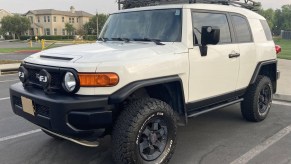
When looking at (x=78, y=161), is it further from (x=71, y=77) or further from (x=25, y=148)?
(x=71, y=77)

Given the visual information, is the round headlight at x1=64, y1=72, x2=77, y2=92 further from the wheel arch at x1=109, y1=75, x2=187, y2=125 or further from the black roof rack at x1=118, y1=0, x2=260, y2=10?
the black roof rack at x1=118, y1=0, x2=260, y2=10

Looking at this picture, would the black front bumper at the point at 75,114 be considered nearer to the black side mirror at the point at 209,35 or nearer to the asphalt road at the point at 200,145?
the asphalt road at the point at 200,145

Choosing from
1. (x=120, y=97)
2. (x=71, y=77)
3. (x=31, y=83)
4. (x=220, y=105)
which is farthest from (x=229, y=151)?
(x=31, y=83)

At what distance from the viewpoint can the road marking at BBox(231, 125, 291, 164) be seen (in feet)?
12.6

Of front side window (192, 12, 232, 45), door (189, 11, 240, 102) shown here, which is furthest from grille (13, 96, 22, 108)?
front side window (192, 12, 232, 45)

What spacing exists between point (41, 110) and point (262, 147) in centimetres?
290

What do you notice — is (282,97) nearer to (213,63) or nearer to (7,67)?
(213,63)

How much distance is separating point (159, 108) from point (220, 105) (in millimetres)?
1510

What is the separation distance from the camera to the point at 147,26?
426 cm

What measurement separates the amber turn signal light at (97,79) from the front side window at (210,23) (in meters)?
1.44

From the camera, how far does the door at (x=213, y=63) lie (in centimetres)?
396

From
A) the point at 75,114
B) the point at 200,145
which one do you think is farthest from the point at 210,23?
the point at 75,114

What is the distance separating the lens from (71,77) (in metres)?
3.12

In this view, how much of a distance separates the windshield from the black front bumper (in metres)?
1.38
